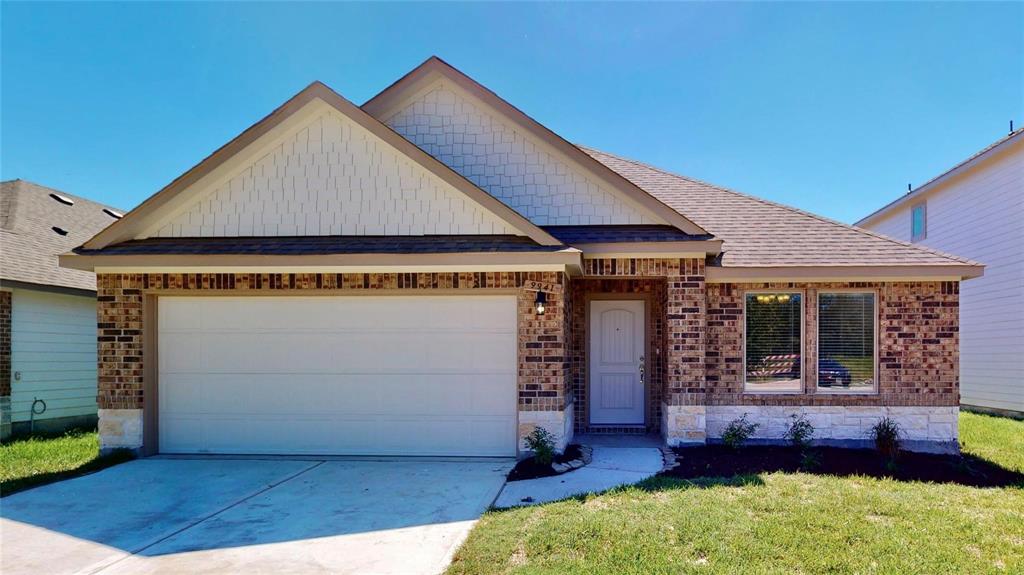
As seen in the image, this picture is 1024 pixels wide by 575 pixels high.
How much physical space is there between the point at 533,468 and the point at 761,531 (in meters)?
2.79

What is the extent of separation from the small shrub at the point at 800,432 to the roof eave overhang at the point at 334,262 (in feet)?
12.6

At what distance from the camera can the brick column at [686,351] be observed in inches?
307

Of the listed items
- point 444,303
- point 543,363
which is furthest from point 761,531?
point 444,303

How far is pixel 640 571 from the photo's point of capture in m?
4.03

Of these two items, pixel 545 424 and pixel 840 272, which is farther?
pixel 840 272

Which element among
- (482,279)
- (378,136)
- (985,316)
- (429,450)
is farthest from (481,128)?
(985,316)

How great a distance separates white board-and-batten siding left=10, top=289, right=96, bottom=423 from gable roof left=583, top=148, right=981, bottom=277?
33.7 ft

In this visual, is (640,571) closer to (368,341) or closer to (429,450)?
(429,450)

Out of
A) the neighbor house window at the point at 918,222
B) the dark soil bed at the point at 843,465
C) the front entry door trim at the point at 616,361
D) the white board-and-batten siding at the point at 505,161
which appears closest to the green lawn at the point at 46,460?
the white board-and-batten siding at the point at 505,161

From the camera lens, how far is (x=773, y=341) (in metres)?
8.36

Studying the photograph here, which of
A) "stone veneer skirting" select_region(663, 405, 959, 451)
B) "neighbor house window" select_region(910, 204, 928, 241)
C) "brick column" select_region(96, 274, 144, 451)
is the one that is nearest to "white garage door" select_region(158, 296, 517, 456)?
"brick column" select_region(96, 274, 144, 451)

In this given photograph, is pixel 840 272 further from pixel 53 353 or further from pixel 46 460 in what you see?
pixel 53 353

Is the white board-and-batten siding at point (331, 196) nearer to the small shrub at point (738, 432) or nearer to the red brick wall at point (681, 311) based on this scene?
the red brick wall at point (681, 311)

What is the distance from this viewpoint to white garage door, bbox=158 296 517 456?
7.66 m
